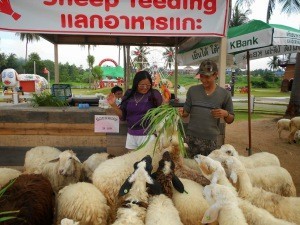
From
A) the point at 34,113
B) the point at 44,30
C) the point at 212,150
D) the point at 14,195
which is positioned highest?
the point at 44,30

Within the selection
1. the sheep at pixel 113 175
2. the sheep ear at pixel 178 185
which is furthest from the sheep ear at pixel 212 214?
the sheep at pixel 113 175

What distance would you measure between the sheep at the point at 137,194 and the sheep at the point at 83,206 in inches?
13.2

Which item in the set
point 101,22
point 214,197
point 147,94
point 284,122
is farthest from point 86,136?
point 284,122

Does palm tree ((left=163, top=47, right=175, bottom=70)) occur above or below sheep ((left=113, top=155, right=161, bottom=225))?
above

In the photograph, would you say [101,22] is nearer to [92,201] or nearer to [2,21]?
[2,21]

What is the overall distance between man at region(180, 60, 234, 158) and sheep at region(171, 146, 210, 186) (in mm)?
340

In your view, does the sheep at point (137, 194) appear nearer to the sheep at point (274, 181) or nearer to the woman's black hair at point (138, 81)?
the woman's black hair at point (138, 81)

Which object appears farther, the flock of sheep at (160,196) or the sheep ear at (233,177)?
the sheep ear at (233,177)

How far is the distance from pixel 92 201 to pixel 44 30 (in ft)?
9.42

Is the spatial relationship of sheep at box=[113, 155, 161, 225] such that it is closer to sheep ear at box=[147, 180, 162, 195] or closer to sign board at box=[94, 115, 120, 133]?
sheep ear at box=[147, 180, 162, 195]

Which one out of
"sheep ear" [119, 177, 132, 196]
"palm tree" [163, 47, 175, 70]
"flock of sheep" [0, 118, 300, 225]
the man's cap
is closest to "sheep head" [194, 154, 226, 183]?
"flock of sheep" [0, 118, 300, 225]

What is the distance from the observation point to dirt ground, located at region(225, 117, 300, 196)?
23.8ft

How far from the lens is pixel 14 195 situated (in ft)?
9.52

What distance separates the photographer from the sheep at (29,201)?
2.69m
